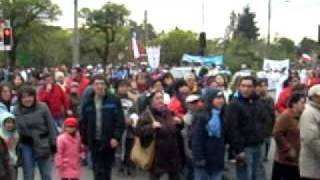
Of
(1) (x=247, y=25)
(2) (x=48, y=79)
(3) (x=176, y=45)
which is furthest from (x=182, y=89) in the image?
(1) (x=247, y=25)

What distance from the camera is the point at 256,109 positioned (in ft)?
37.1

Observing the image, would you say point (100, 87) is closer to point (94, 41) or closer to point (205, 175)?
point (205, 175)

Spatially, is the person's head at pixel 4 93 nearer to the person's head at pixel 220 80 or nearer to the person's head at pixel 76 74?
the person's head at pixel 220 80

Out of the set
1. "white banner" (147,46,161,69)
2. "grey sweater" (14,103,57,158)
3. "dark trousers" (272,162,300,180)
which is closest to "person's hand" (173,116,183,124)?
"dark trousers" (272,162,300,180)

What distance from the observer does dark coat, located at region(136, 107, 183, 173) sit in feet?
35.5

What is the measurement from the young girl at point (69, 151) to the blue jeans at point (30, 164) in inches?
7.7

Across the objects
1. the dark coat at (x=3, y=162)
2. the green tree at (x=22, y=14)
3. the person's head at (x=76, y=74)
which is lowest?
the dark coat at (x=3, y=162)

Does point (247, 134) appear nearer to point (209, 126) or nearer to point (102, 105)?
point (209, 126)

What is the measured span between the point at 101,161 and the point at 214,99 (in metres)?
1.92

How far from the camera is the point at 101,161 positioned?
11.3 meters

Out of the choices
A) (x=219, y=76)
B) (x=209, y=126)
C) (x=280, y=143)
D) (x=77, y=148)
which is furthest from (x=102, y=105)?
(x=219, y=76)

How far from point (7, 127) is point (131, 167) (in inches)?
195

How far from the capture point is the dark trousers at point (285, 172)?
408 inches

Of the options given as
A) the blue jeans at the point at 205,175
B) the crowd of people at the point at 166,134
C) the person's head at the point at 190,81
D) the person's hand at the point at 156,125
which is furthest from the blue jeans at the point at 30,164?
the person's head at the point at 190,81
